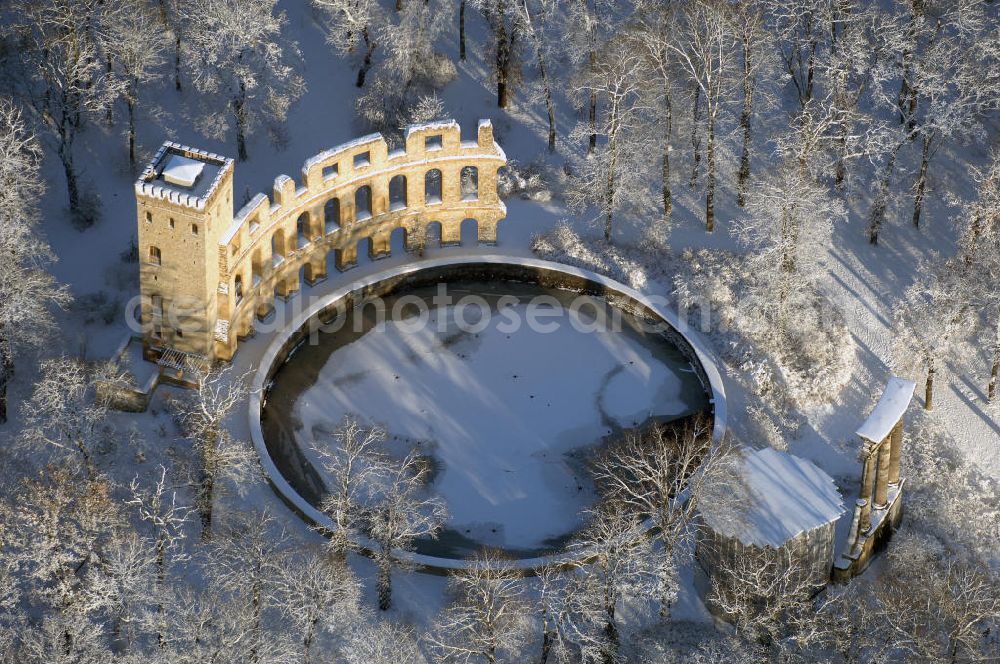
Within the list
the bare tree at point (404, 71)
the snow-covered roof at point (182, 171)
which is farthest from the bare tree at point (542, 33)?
the snow-covered roof at point (182, 171)

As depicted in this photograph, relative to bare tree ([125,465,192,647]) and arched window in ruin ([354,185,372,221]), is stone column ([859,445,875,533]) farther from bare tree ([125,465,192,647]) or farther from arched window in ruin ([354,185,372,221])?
arched window in ruin ([354,185,372,221])

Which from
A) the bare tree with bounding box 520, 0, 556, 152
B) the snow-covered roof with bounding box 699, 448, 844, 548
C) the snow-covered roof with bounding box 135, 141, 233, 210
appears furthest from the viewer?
the bare tree with bounding box 520, 0, 556, 152

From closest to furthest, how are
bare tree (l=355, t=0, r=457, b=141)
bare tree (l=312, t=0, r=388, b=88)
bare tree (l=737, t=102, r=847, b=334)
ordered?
bare tree (l=737, t=102, r=847, b=334), bare tree (l=312, t=0, r=388, b=88), bare tree (l=355, t=0, r=457, b=141)

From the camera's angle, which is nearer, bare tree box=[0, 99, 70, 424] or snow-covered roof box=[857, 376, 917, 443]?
snow-covered roof box=[857, 376, 917, 443]

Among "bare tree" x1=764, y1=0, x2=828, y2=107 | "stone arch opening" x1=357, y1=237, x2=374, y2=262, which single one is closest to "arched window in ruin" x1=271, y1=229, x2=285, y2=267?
"stone arch opening" x1=357, y1=237, x2=374, y2=262

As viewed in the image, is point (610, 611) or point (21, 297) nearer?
point (610, 611)

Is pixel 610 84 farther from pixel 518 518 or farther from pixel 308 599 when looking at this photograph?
pixel 308 599

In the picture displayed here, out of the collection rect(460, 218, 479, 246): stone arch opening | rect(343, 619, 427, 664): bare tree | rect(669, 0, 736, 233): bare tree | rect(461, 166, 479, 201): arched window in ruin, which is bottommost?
rect(343, 619, 427, 664): bare tree

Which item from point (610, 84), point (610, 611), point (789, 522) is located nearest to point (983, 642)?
point (789, 522)
